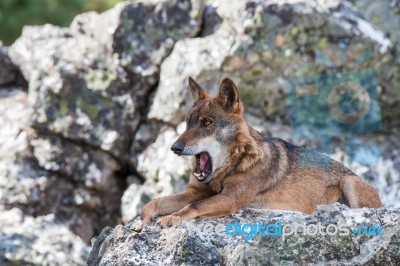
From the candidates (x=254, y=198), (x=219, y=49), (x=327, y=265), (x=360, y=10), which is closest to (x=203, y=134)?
(x=254, y=198)

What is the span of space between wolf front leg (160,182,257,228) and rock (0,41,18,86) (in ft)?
23.2

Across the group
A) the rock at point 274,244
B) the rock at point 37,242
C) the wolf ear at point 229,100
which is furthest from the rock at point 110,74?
the rock at point 274,244

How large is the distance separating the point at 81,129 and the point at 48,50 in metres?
1.52

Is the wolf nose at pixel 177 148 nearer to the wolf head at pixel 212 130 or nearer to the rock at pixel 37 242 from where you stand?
the wolf head at pixel 212 130

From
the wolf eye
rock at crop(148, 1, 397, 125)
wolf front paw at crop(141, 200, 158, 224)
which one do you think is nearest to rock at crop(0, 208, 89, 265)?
rock at crop(148, 1, 397, 125)

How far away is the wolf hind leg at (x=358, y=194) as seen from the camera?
7.37m

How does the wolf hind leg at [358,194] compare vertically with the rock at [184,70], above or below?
above

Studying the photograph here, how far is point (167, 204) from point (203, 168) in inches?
19.7

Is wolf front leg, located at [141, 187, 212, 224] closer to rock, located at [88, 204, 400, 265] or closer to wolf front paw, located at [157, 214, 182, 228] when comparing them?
wolf front paw, located at [157, 214, 182, 228]

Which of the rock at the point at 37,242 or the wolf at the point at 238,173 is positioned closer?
the wolf at the point at 238,173

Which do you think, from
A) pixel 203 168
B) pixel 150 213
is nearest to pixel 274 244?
pixel 150 213

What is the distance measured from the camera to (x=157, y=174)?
11352 mm

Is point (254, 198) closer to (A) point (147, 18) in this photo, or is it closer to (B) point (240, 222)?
(B) point (240, 222)

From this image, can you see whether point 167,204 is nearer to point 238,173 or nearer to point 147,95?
point 238,173
